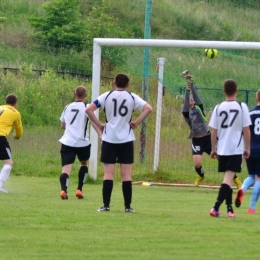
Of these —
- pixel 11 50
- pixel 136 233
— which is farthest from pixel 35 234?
pixel 11 50

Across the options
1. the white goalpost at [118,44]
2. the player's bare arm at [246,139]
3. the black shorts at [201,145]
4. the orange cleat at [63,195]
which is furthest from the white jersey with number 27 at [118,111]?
the white goalpost at [118,44]

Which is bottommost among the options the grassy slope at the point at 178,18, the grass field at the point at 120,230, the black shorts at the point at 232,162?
the grass field at the point at 120,230

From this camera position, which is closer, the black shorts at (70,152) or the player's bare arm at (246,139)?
the player's bare arm at (246,139)

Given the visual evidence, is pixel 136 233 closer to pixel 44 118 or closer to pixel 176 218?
pixel 176 218

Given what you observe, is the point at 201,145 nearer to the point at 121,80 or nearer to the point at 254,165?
the point at 254,165

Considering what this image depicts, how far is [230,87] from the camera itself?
34.2 feet

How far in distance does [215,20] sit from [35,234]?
26.1 m

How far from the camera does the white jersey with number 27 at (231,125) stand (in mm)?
10461

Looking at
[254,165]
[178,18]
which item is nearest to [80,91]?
[254,165]

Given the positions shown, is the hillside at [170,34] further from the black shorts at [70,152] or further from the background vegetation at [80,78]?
the black shorts at [70,152]

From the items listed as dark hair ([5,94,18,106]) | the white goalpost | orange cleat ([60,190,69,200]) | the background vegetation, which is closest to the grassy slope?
the background vegetation

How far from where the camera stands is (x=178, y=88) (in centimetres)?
1822

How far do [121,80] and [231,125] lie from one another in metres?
1.52

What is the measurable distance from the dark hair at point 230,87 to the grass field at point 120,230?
1.61 m
